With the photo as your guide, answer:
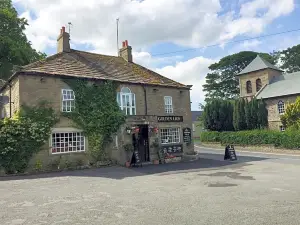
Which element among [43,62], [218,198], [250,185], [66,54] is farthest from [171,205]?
[66,54]

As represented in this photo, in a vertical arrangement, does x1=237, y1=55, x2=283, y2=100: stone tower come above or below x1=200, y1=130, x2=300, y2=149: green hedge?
above

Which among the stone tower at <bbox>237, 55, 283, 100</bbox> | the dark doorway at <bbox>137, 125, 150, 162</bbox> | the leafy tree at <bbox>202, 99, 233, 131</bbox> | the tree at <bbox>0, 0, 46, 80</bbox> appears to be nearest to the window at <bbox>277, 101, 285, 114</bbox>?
the stone tower at <bbox>237, 55, 283, 100</bbox>

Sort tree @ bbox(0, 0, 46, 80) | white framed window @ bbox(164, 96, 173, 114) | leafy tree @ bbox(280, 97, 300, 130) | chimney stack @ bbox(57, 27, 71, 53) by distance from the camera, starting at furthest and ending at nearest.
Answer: leafy tree @ bbox(280, 97, 300, 130)
tree @ bbox(0, 0, 46, 80)
white framed window @ bbox(164, 96, 173, 114)
chimney stack @ bbox(57, 27, 71, 53)

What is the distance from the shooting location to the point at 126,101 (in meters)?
20.8

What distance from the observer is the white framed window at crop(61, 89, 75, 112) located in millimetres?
18109

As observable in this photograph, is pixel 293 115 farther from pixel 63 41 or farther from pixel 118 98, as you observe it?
pixel 63 41

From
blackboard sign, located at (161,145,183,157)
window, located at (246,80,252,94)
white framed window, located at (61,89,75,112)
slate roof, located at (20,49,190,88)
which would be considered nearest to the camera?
white framed window, located at (61,89,75,112)

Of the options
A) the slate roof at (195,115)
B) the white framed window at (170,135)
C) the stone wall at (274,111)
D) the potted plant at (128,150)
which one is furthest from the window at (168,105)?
the slate roof at (195,115)

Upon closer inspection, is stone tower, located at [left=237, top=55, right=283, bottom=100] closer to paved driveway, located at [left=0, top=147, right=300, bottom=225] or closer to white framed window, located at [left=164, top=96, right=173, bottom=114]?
white framed window, located at [left=164, top=96, right=173, bottom=114]

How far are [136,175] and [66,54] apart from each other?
1147 centimetres

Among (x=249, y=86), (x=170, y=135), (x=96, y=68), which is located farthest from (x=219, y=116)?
(x=96, y=68)

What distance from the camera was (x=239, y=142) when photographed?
34.4 m

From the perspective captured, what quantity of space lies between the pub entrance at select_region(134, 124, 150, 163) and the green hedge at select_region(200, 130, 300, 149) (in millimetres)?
16318

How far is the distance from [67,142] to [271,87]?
38192 mm
